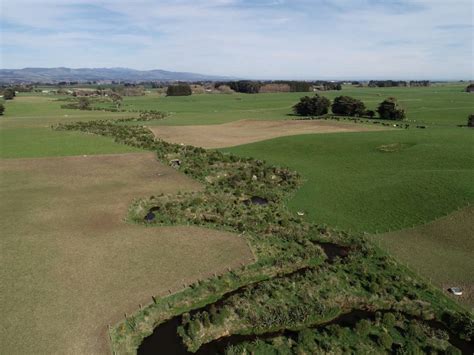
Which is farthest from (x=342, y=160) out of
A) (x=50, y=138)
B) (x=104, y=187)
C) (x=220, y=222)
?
(x=50, y=138)

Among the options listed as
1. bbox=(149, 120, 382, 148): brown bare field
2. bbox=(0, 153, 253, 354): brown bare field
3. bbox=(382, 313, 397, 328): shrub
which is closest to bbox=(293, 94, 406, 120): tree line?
bbox=(149, 120, 382, 148): brown bare field

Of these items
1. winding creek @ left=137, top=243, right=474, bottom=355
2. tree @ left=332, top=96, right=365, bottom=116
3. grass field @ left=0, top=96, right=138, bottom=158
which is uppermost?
tree @ left=332, top=96, right=365, bottom=116

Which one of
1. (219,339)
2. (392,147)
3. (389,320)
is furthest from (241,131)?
(219,339)

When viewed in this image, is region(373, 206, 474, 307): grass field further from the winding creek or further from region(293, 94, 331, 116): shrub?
region(293, 94, 331, 116): shrub

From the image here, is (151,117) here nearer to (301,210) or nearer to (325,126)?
(325,126)

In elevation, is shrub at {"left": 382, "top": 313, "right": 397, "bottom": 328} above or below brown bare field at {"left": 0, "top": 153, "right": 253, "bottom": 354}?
above

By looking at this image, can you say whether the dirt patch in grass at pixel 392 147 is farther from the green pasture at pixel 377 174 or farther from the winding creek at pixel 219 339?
the winding creek at pixel 219 339

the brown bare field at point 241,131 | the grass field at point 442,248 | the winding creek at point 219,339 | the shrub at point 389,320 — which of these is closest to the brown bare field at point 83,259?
the winding creek at point 219,339

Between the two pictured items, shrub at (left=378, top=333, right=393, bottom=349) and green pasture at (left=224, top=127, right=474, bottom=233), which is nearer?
shrub at (left=378, top=333, right=393, bottom=349)

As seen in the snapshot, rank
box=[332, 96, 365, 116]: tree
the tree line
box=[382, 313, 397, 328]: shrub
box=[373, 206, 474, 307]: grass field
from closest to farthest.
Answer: box=[382, 313, 397, 328]: shrub
box=[373, 206, 474, 307]: grass field
the tree line
box=[332, 96, 365, 116]: tree
